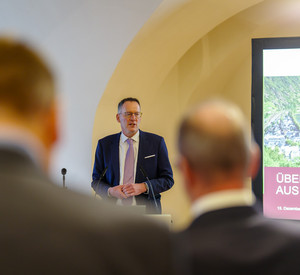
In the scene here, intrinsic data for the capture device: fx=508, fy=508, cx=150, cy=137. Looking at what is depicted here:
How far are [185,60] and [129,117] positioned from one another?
2317 millimetres

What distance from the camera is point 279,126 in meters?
5.16

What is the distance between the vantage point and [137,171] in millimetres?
3918

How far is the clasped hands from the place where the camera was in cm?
354

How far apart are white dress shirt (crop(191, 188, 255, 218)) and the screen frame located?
4.02 metres

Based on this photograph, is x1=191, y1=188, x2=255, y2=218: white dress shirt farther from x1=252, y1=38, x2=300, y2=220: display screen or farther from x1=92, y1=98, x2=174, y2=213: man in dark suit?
x1=252, y1=38, x2=300, y2=220: display screen

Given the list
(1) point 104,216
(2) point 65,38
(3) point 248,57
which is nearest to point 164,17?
(2) point 65,38

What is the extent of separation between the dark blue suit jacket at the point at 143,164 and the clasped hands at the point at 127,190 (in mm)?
133

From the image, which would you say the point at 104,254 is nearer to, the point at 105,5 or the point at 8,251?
the point at 8,251

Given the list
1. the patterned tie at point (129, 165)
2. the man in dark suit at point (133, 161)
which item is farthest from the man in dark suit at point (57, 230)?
the patterned tie at point (129, 165)

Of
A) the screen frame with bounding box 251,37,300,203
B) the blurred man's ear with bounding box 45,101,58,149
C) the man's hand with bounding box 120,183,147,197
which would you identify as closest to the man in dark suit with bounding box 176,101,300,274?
the blurred man's ear with bounding box 45,101,58,149

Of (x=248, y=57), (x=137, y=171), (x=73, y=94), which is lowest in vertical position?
(x=137, y=171)

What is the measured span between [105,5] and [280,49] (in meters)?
1.77

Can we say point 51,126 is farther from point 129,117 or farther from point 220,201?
point 129,117

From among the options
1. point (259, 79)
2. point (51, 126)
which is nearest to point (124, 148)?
point (259, 79)
